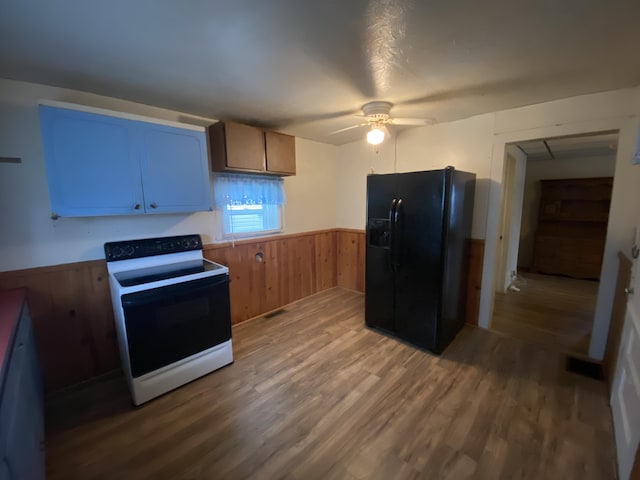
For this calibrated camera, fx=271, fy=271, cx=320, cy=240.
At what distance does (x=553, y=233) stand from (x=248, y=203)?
5474 millimetres

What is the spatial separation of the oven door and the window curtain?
986 millimetres

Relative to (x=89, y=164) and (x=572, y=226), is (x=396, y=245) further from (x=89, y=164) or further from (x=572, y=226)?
(x=572, y=226)

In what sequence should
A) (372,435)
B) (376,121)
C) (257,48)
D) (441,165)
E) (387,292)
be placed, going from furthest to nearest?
(441,165)
(387,292)
(376,121)
(372,435)
(257,48)

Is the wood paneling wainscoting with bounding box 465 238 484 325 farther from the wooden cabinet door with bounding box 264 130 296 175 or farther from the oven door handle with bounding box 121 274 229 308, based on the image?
the oven door handle with bounding box 121 274 229 308

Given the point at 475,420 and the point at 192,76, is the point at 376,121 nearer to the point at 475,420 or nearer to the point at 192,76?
the point at 192,76

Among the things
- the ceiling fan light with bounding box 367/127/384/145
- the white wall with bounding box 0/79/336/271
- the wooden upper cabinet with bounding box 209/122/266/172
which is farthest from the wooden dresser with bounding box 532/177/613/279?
the white wall with bounding box 0/79/336/271

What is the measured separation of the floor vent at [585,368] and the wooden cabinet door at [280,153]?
3.08 metres

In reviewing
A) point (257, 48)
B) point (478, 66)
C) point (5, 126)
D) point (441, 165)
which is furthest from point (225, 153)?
point (441, 165)

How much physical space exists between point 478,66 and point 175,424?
9.59 feet

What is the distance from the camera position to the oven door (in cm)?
179

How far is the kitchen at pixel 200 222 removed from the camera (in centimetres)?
180

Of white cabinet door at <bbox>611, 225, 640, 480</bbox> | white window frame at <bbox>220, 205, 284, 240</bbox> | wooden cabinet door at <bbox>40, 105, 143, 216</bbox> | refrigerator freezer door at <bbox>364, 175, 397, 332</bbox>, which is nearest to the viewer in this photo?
white cabinet door at <bbox>611, 225, 640, 480</bbox>

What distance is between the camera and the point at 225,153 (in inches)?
96.8

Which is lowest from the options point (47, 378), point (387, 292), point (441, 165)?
point (47, 378)
